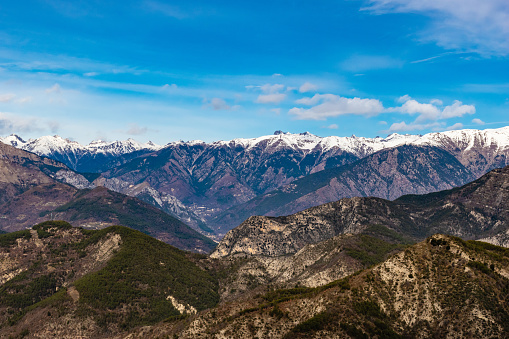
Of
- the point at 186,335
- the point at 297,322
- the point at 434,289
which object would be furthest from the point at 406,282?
the point at 186,335

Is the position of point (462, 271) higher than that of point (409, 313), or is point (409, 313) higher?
point (462, 271)

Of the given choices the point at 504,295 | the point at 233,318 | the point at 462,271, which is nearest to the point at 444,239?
the point at 462,271

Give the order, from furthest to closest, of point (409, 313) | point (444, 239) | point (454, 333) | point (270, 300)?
1. point (270, 300)
2. point (444, 239)
3. point (409, 313)
4. point (454, 333)

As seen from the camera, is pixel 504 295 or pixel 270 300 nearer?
pixel 504 295

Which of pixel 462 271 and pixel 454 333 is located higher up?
pixel 462 271

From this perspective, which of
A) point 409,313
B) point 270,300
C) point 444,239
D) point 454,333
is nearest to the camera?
point 454,333

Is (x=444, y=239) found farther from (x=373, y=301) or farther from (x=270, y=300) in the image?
(x=270, y=300)

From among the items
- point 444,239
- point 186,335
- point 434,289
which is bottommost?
point 186,335

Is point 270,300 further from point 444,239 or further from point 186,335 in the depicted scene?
point 444,239

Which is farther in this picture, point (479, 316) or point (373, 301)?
point (373, 301)
